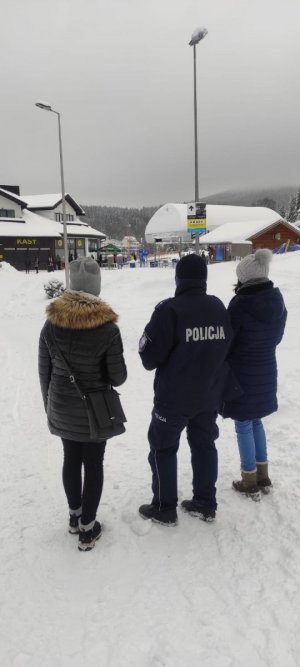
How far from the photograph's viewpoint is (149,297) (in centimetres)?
1567

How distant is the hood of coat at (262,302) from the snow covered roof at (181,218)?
141ft

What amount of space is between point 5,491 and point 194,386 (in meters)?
2.04

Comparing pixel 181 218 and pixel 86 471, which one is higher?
pixel 181 218

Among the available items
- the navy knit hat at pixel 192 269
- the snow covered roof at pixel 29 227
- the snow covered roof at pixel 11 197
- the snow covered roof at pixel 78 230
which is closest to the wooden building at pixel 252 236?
the snow covered roof at pixel 78 230

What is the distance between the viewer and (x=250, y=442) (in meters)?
3.31

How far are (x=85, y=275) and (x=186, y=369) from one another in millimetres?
901

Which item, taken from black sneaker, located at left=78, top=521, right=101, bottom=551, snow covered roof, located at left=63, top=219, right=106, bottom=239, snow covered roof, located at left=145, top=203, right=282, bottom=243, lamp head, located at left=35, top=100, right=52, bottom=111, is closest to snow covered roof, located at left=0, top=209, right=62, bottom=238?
snow covered roof, located at left=63, top=219, right=106, bottom=239

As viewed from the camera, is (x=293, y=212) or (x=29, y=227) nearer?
(x=29, y=227)

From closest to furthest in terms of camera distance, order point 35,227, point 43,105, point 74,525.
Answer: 1. point 74,525
2. point 43,105
3. point 35,227

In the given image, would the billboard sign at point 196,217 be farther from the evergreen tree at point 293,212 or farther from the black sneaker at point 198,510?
the evergreen tree at point 293,212

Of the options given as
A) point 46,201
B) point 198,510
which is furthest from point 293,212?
point 198,510

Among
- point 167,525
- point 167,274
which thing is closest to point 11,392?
point 167,525

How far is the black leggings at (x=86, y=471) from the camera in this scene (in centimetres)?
286

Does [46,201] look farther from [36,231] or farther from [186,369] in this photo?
[186,369]
